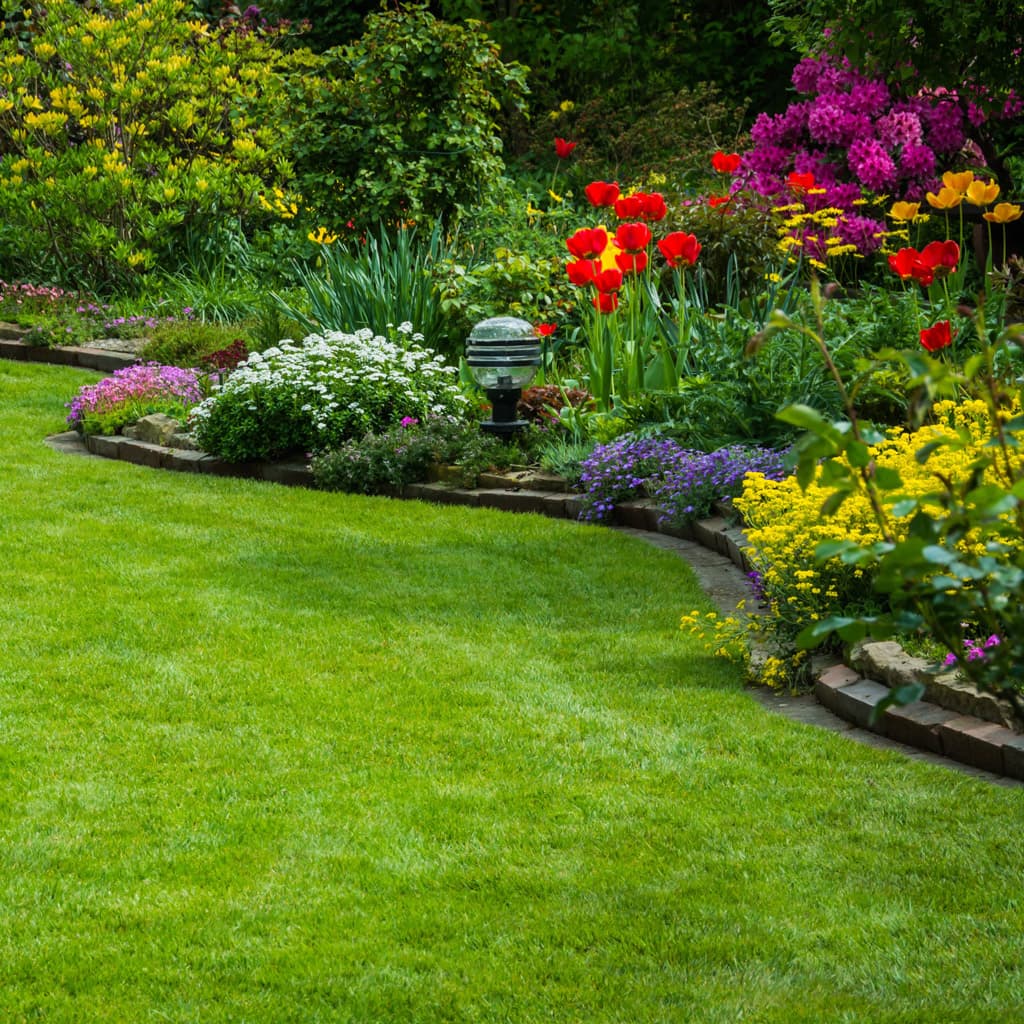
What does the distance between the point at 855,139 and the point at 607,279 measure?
3924mm

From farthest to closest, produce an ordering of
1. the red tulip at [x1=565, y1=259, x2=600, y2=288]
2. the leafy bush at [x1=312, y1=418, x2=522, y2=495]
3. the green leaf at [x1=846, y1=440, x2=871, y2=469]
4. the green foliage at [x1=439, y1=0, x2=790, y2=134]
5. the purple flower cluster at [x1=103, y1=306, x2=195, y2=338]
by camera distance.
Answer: the green foliage at [x1=439, y1=0, x2=790, y2=134] < the purple flower cluster at [x1=103, y1=306, x2=195, y2=338] < the leafy bush at [x1=312, y1=418, x2=522, y2=495] < the red tulip at [x1=565, y1=259, x2=600, y2=288] < the green leaf at [x1=846, y1=440, x2=871, y2=469]

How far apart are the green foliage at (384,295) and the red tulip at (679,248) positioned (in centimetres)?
249

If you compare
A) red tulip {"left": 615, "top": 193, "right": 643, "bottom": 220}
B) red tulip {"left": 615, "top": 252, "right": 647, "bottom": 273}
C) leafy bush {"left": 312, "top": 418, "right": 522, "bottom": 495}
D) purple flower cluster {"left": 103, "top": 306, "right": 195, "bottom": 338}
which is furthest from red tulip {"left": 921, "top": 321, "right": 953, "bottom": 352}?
purple flower cluster {"left": 103, "top": 306, "right": 195, "bottom": 338}

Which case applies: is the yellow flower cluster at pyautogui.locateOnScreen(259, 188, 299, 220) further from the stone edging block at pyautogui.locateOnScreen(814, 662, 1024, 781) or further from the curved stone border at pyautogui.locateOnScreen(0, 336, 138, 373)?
the stone edging block at pyautogui.locateOnScreen(814, 662, 1024, 781)

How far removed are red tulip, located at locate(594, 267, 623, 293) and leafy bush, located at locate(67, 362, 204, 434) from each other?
3508 millimetres

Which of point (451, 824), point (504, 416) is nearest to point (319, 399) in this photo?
point (504, 416)

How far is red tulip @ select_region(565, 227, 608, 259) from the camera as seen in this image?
8312 millimetres

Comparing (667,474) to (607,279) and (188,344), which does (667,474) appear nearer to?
(607,279)

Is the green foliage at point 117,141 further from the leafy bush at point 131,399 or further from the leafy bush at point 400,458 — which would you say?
the leafy bush at point 400,458

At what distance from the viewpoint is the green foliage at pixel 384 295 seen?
35.1 ft

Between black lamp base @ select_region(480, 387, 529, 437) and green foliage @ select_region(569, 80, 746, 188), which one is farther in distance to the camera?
green foliage @ select_region(569, 80, 746, 188)

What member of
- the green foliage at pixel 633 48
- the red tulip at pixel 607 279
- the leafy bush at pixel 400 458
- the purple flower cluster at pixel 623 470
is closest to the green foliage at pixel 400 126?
the leafy bush at pixel 400 458

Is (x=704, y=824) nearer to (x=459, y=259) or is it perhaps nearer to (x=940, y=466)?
(x=940, y=466)

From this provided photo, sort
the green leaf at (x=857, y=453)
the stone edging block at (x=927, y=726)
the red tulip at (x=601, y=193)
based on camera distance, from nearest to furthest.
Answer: the green leaf at (x=857, y=453) → the stone edging block at (x=927, y=726) → the red tulip at (x=601, y=193)
